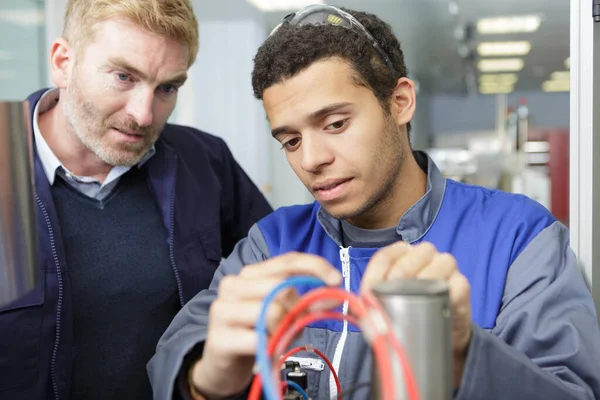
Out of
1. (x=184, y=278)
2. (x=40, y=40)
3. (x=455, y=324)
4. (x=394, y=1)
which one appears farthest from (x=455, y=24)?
(x=455, y=324)

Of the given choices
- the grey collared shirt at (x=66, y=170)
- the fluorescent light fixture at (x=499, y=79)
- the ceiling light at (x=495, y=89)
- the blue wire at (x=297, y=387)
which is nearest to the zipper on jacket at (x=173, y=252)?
the grey collared shirt at (x=66, y=170)

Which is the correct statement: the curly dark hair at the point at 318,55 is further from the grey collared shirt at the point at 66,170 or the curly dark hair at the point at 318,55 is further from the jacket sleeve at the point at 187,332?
the grey collared shirt at the point at 66,170

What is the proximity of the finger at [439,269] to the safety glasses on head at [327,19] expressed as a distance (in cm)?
60

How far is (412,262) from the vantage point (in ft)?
1.94

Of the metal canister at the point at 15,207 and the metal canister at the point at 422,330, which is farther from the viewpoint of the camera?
the metal canister at the point at 15,207

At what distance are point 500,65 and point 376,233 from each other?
9.81 meters

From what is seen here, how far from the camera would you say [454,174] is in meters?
4.61

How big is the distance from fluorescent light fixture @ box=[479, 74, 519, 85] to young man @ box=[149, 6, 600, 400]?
1085cm

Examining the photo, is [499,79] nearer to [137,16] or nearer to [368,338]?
[137,16]

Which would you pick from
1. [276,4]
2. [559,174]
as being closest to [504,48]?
[559,174]

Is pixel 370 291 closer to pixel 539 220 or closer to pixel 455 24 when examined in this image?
pixel 539 220

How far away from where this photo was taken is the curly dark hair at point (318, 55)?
103 cm

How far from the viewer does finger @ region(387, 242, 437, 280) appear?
0.58m

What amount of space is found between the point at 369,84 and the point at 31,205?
0.63 metres
